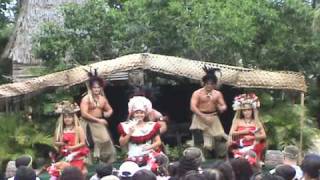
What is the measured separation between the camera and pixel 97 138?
1244 centimetres

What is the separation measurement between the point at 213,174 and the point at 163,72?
6577 mm

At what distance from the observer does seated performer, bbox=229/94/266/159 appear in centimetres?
1166

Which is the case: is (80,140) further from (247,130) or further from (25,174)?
(25,174)

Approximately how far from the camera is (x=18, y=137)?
13.1 m

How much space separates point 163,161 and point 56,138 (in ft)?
10.4

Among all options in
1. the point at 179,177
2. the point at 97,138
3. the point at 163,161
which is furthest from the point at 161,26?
the point at 179,177

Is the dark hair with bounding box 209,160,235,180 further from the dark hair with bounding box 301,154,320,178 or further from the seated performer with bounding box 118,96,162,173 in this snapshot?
the seated performer with bounding box 118,96,162,173

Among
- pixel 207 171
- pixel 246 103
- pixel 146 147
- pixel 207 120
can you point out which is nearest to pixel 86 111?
pixel 146 147

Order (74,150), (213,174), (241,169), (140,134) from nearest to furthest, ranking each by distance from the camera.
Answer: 1. (213,174)
2. (241,169)
3. (140,134)
4. (74,150)

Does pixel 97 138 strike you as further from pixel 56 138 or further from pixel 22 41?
pixel 22 41

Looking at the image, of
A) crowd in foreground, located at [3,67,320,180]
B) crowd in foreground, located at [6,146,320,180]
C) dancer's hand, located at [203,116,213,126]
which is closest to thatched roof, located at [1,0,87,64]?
crowd in foreground, located at [3,67,320,180]

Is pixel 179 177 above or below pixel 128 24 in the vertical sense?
below

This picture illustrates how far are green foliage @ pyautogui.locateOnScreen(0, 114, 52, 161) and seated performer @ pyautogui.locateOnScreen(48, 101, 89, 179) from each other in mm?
1583

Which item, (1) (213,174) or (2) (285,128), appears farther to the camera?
(2) (285,128)
